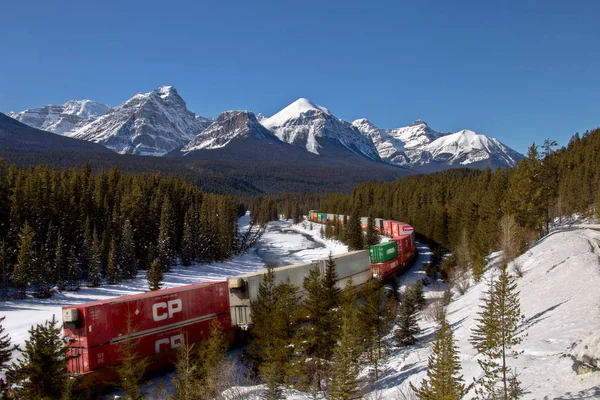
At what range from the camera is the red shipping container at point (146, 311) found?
21953 mm

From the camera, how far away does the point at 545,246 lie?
36156 mm

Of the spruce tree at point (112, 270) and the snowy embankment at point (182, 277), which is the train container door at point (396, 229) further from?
the spruce tree at point (112, 270)

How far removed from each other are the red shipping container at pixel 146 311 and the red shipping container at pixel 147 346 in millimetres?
324

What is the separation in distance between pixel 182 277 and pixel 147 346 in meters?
40.5

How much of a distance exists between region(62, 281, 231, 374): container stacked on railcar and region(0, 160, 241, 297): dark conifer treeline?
2789 centimetres

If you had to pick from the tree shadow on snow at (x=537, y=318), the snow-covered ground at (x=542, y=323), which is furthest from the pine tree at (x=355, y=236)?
the tree shadow on snow at (x=537, y=318)

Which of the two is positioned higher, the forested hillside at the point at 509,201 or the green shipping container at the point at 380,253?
the forested hillside at the point at 509,201

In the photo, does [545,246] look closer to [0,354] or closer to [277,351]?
[277,351]

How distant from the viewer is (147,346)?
24.5 meters

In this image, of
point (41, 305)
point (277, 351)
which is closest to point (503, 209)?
point (277, 351)

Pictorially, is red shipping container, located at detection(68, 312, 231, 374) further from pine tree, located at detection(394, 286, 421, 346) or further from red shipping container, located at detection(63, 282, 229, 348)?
pine tree, located at detection(394, 286, 421, 346)

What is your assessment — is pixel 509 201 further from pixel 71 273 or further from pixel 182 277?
pixel 71 273

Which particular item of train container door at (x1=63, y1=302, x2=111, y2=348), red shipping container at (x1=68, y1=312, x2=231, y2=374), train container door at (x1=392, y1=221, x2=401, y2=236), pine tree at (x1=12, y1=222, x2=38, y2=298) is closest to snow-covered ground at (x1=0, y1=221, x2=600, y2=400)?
pine tree at (x1=12, y1=222, x2=38, y2=298)

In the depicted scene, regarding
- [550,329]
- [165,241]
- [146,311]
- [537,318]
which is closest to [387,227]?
[165,241]
